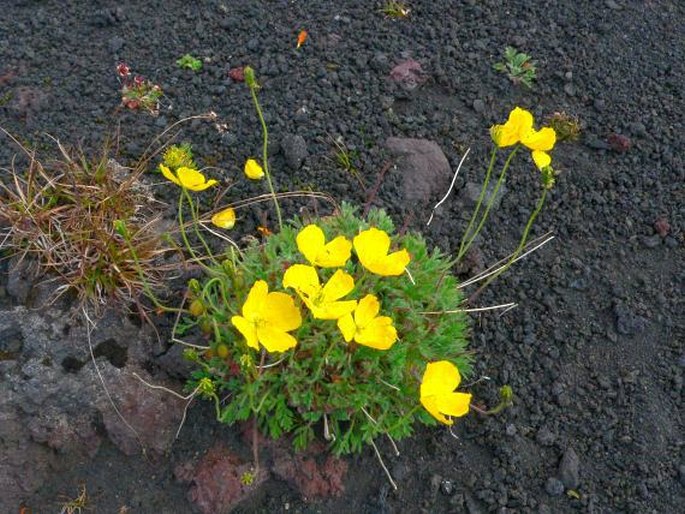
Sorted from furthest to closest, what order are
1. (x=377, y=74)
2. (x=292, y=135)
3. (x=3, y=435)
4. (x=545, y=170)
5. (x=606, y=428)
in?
1. (x=377, y=74)
2. (x=292, y=135)
3. (x=606, y=428)
4. (x=3, y=435)
5. (x=545, y=170)

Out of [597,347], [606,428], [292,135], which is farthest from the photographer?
[292,135]

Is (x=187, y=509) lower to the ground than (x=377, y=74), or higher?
lower

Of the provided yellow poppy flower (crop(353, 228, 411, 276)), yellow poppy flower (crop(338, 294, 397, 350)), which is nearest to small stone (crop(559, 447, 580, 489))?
yellow poppy flower (crop(338, 294, 397, 350))

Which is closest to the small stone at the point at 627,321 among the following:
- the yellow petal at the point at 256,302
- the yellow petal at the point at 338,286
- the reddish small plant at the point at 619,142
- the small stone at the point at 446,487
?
the reddish small plant at the point at 619,142

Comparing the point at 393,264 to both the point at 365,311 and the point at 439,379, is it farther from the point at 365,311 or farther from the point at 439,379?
the point at 439,379

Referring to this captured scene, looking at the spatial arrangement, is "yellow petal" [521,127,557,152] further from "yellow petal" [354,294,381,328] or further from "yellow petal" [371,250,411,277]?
"yellow petal" [354,294,381,328]

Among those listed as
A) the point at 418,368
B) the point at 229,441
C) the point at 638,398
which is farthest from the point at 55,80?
the point at 638,398

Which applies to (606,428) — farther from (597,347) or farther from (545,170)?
(545,170)
